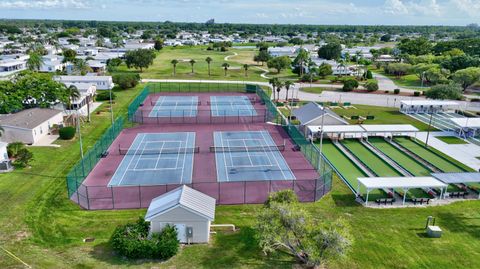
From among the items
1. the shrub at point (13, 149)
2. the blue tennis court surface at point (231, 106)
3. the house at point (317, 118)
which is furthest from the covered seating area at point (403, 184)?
the shrub at point (13, 149)

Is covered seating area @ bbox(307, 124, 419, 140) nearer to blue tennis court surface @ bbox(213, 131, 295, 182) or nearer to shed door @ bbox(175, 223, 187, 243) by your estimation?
blue tennis court surface @ bbox(213, 131, 295, 182)

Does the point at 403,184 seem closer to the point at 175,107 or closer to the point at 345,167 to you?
the point at 345,167

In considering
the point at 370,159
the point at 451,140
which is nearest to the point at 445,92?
the point at 451,140

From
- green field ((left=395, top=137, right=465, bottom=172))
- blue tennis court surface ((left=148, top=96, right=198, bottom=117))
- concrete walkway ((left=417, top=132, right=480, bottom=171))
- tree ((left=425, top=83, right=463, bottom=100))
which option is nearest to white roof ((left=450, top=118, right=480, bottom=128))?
concrete walkway ((left=417, top=132, right=480, bottom=171))

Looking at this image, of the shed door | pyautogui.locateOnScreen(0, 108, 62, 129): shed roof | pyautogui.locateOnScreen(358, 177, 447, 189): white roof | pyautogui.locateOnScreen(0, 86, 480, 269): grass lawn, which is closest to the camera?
pyautogui.locateOnScreen(0, 86, 480, 269): grass lawn

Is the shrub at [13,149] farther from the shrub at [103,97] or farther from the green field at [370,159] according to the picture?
the green field at [370,159]

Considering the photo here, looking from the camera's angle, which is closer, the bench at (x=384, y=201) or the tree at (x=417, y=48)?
the bench at (x=384, y=201)
